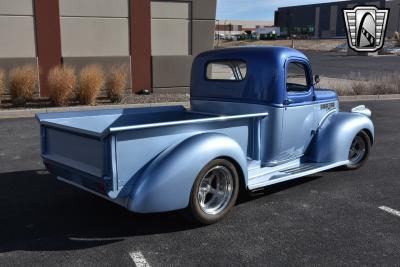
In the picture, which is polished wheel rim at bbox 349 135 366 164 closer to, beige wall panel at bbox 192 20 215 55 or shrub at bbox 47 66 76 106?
shrub at bbox 47 66 76 106

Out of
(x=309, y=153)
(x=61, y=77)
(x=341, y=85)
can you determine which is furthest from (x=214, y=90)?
(x=341, y=85)

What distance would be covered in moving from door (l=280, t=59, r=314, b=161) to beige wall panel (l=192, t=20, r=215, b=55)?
944 centimetres

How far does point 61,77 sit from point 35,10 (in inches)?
97.0

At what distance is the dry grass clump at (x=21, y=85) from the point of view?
11711mm

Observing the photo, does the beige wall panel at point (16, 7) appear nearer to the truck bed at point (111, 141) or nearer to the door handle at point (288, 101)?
the truck bed at point (111, 141)

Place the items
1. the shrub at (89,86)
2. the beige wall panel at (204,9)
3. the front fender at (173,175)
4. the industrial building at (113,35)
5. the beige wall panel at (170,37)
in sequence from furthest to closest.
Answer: the beige wall panel at (204,9) → the beige wall panel at (170,37) → the industrial building at (113,35) → the shrub at (89,86) → the front fender at (173,175)

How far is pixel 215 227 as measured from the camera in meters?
4.43

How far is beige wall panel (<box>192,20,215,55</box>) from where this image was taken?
14953 millimetres

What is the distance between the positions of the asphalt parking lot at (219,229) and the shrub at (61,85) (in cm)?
575

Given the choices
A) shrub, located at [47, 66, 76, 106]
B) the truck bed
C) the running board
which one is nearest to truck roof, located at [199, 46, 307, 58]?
the truck bed

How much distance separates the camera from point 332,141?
5.81m

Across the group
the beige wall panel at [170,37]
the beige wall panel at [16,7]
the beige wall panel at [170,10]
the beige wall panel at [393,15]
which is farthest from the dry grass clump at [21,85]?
the beige wall panel at [393,15]

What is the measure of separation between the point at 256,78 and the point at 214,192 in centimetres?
152

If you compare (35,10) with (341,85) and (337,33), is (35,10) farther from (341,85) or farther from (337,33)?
(337,33)
